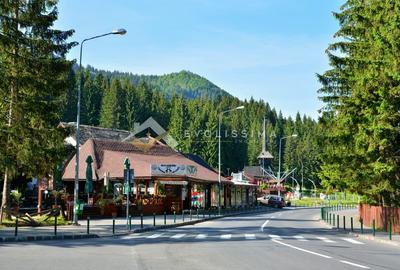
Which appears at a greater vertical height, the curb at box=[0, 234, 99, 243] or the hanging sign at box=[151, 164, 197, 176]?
the hanging sign at box=[151, 164, 197, 176]

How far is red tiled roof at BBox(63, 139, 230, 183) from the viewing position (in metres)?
48.4

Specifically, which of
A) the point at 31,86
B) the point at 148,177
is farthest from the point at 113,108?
the point at 31,86

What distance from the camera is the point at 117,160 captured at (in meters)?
50.4

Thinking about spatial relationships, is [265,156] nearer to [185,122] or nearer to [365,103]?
[185,122]

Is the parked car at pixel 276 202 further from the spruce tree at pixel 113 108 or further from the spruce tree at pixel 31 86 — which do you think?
the spruce tree at pixel 113 108

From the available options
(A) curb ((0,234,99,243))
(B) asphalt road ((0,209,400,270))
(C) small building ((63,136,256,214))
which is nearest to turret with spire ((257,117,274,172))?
(C) small building ((63,136,256,214))

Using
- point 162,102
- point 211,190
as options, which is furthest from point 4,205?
point 162,102

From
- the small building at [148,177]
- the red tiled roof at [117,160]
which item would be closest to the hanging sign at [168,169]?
the small building at [148,177]

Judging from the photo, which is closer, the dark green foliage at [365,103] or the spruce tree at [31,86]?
the dark green foliage at [365,103]

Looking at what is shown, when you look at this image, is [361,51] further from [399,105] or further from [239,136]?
[239,136]

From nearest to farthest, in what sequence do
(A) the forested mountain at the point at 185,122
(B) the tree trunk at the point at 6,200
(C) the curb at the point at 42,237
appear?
(C) the curb at the point at 42,237 < (B) the tree trunk at the point at 6,200 < (A) the forested mountain at the point at 185,122

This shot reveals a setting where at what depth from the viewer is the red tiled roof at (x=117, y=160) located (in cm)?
4841

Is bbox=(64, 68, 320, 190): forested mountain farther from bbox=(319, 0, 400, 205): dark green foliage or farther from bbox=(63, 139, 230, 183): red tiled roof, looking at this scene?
bbox=(319, 0, 400, 205): dark green foliage

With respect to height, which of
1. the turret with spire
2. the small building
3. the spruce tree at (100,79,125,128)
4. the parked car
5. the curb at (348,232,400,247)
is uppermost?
the spruce tree at (100,79,125,128)
